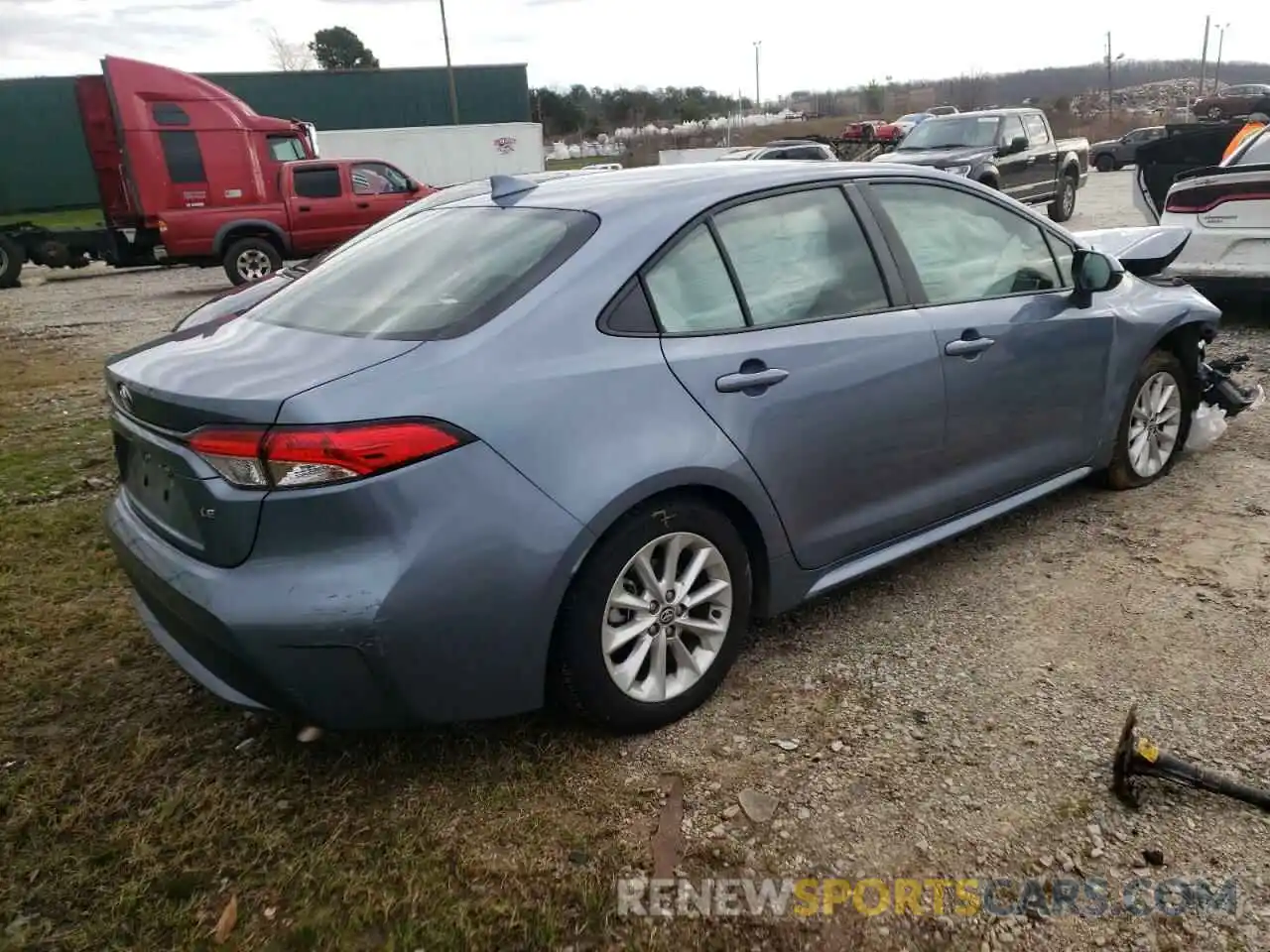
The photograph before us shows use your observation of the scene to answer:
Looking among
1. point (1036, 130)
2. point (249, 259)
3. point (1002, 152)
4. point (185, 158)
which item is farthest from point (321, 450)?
point (1036, 130)

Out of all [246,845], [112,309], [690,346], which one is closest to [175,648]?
[246,845]

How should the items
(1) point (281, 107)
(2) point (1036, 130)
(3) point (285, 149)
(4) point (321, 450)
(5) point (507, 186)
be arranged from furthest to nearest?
(1) point (281, 107), (3) point (285, 149), (2) point (1036, 130), (5) point (507, 186), (4) point (321, 450)

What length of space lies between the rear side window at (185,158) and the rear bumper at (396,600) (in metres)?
13.9

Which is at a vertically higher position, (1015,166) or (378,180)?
(378,180)

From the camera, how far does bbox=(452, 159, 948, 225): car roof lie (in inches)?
109

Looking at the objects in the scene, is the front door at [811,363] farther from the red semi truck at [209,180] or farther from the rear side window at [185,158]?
the rear side window at [185,158]

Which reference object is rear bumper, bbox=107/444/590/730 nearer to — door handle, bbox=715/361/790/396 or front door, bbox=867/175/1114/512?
door handle, bbox=715/361/790/396

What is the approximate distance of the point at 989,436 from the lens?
341cm

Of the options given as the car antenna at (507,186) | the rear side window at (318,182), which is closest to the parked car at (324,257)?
the car antenna at (507,186)

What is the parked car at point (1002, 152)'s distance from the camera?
13.3 meters

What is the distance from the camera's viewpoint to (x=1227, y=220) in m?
6.57

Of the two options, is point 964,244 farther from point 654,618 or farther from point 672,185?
point 654,618

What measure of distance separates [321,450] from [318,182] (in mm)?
13359

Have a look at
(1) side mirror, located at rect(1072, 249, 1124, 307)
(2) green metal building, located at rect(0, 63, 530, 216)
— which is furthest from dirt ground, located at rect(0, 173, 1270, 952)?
(2) green metal building, located at rect(0, 63, 530, 216)
